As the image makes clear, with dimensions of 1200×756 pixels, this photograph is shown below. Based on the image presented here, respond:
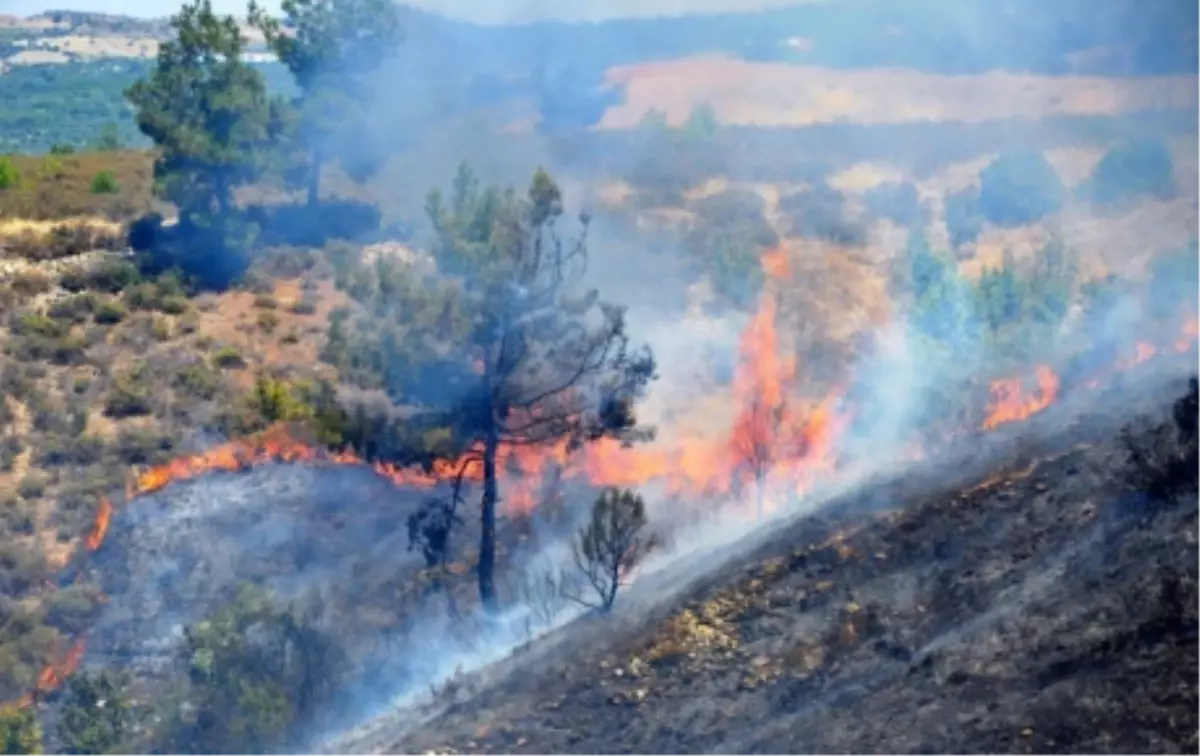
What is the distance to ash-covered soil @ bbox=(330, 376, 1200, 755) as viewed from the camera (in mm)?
12531

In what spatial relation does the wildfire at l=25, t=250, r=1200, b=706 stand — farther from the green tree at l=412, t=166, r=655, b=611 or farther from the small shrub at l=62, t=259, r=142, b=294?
the small shrub at l=62, t=259, r=142, b=294

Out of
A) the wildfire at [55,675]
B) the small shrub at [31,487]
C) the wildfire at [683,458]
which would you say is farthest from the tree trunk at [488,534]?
the small shrub at [31,487]

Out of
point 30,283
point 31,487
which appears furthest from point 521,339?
point 30,283

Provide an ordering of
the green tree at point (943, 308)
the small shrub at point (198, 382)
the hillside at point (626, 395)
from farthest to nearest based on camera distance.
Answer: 1. the small shrub at point (198, 382)
2. the green tree at point (943, 308)
3. the hillside at point (626, 395)

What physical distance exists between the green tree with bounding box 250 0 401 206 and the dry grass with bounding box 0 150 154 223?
7.68 metres

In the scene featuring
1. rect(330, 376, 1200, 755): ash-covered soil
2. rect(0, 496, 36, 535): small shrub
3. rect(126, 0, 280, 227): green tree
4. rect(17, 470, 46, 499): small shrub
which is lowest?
rect(330, 376, 1200, 755): ash-covered soil

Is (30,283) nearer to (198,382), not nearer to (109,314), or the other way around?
(109,314)

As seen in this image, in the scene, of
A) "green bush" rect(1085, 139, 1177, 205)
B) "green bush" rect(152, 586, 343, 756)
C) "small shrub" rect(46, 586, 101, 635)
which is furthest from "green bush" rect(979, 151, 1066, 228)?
"green bush" rect(152, 586, 343, 756)

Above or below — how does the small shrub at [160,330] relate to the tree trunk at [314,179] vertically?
below

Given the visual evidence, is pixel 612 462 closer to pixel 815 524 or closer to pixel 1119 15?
pixel 815 524

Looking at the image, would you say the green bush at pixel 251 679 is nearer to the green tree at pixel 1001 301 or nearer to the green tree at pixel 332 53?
the green tree at pixel 1001 301

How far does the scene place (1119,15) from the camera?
192ft

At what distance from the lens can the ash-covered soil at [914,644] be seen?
12531 millimetres

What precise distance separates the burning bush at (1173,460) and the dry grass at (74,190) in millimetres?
41658
